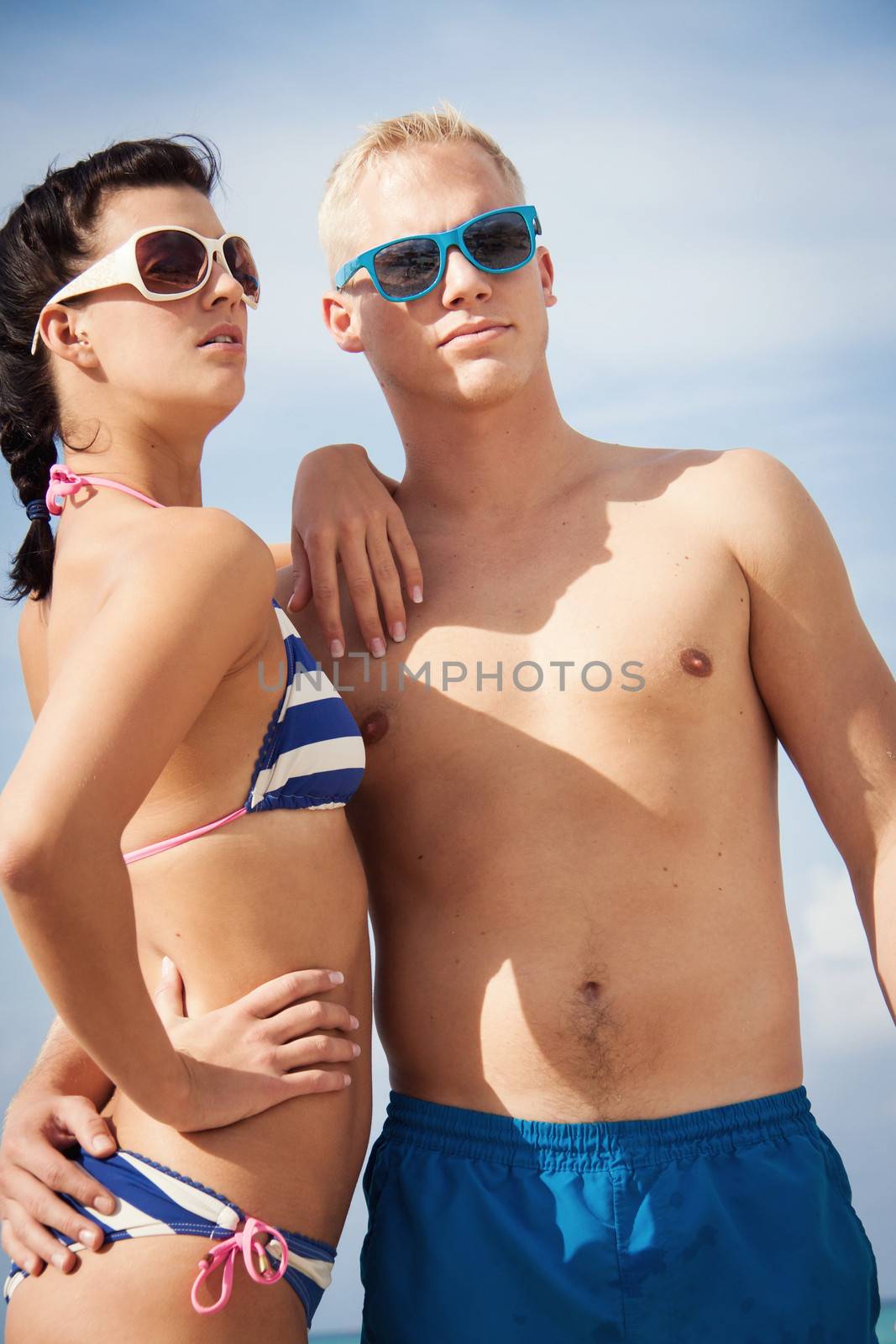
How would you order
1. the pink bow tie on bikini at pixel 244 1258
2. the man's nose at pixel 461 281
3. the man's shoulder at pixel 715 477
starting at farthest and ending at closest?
the man's nose at pixel 461 281 < the man's shoulder at pixel 715 477 < the pink bow tie on bikini at pixel 244 1258

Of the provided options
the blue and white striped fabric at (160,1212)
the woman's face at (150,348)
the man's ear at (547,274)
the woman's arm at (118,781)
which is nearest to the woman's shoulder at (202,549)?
the woman's arm at (118,781)

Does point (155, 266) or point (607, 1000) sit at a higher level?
point (155, 266)

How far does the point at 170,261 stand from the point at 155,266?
Answer: 29mm

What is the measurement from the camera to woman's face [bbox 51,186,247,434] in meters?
2.06

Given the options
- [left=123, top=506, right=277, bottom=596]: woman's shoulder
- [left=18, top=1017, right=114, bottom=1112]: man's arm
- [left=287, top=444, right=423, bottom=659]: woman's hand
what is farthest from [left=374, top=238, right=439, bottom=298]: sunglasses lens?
[left=18, top=1017, right=114, bottom=1112]: man's arm

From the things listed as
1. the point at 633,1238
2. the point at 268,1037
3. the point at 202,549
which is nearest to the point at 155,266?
the point at 202,549

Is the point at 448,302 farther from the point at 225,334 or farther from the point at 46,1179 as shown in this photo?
the point at 46,1179

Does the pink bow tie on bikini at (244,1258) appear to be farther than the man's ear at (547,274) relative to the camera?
No

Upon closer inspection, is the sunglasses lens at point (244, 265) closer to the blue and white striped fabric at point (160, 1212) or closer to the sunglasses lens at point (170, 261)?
the sunglasses lens at point (170, 261)

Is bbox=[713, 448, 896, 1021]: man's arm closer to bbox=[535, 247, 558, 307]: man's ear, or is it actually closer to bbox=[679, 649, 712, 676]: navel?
bbox=[679, 649, 712, 676]: navel

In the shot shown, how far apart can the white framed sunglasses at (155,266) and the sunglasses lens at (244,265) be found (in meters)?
0.07

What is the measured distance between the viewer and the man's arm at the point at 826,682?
234 centimetres

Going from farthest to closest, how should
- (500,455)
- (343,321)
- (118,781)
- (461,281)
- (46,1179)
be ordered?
1. (343,321)
2. (500,455)
3. (461,281)
4. (46,1179)
5. (118,781)

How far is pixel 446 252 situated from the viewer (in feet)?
8.72
